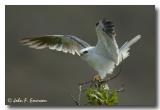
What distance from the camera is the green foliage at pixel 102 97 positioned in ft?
16.0

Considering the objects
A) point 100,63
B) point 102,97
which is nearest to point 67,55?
point 100,63

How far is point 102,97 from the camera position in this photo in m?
4.87

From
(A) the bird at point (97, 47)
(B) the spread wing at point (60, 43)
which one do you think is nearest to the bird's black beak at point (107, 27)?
(A) the bird at point (97, 47)

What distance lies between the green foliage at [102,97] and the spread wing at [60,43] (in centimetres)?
22

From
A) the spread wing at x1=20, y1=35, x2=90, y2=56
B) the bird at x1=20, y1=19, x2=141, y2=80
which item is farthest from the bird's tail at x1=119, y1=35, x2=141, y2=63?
the spread wing at x1=20, y1=35, x2=90, y2=56

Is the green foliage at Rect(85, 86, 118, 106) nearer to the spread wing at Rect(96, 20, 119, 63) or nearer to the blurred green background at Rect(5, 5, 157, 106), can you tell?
the blurred green background at Rect(5, 5, 157, 106)

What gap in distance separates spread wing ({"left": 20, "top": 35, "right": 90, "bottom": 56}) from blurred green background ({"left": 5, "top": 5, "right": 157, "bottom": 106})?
0.02m

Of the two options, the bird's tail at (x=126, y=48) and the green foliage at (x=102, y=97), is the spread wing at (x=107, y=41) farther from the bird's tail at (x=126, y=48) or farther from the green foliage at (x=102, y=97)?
the green foliage at (x=102, y=97)

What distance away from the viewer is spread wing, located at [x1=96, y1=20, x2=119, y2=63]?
4.86 m

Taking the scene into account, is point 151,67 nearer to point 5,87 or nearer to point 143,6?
point 143,6

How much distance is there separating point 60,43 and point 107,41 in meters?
0.25

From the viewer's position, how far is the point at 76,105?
16.0 feet

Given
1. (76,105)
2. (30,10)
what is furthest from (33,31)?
(76,105)

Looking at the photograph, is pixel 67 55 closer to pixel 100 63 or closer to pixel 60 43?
pixel 60 43
